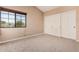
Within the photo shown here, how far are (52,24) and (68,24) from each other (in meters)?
0.54

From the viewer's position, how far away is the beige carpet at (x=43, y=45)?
330 centimetres

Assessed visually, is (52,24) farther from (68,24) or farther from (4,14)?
(4,14)

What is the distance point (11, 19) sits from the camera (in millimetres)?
3279

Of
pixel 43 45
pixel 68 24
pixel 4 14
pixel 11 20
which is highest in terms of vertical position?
pixel 4 14

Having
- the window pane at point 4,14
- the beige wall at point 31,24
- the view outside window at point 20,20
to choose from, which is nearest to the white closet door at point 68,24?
the beige wall at point 31,24

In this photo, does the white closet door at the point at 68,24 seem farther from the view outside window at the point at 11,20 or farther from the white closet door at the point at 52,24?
the view outside window at the point at 11,20

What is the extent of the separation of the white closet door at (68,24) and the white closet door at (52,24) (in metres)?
0.17

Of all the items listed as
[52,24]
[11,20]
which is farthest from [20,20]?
[52,24]

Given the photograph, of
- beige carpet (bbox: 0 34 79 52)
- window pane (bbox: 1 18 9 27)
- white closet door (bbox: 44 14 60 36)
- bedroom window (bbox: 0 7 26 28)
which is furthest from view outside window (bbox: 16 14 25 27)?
white closet door (bbox: 44 14 60 36)

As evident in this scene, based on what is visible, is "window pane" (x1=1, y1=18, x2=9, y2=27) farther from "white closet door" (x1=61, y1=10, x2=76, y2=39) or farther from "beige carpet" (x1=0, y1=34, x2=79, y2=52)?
"white closet door" (x1=61, y1=10, x2=76, y2=39)
